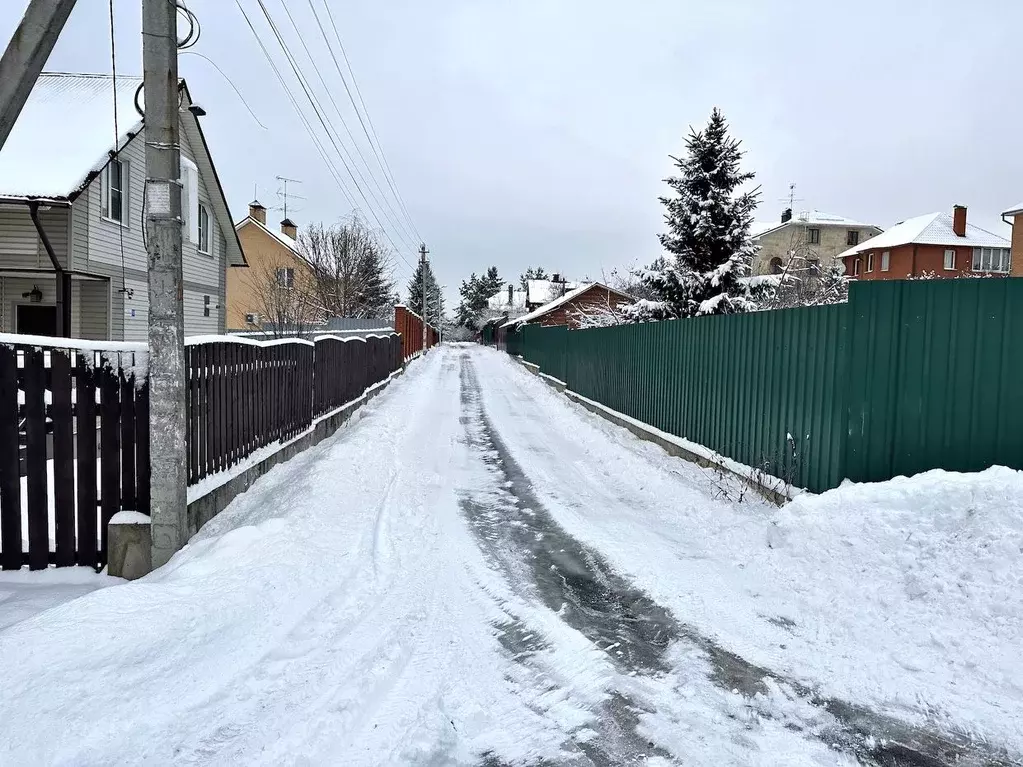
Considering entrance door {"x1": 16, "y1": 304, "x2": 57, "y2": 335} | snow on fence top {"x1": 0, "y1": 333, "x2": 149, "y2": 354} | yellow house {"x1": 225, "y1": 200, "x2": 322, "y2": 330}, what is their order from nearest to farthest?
snow on fence top {"x1": 0, "y1": 333, "x2": 149, "y2": 354}, entrance door {"x1": 16, "y1": 304, "x2": 57, "y2": 335}, yellow house {"x1": 225, "y1": 200, "x2": 322, "y2": 330}

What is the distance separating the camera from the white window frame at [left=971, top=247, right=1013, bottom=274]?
157 ft

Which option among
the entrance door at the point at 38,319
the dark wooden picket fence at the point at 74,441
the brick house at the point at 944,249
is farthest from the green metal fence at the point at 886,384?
the brick house at the point at 944,249

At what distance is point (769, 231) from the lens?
56969 mm

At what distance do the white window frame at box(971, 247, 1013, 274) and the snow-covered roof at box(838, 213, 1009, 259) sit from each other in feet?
1.48

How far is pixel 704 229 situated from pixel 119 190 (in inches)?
687

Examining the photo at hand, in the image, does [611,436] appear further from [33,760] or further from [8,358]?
[33,760]

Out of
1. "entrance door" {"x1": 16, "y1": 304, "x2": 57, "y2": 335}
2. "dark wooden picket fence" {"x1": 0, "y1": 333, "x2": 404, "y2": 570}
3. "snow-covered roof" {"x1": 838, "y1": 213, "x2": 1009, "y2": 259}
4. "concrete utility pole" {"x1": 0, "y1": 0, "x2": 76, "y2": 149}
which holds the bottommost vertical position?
"dark wooden picket fence" {"x1": 0, "y1": 333, "x2": 404, "y2": 570}

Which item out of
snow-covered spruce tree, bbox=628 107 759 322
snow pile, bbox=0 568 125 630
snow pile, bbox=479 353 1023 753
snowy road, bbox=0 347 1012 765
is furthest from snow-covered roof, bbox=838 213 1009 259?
snow pile, bbox=0 568 125 630

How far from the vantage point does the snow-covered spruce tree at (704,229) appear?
21828mm

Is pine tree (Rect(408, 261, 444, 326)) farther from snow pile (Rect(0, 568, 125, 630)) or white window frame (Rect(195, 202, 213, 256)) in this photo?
snow pile (Rect(0, 568, 125, 630))

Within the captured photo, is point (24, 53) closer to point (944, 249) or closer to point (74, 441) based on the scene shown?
point (74, 441)

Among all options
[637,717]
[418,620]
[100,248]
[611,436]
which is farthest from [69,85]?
[637,717]

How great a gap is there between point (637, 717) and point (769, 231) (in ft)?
198

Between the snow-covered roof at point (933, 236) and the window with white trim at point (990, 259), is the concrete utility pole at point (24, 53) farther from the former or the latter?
the window with white trim at point (990, 259)
